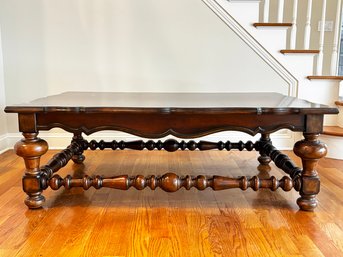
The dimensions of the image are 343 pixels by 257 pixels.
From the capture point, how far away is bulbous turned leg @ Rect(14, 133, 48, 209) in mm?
1349

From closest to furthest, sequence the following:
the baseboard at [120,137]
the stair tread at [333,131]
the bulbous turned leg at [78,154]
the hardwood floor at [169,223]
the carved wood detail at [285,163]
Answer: the hardwood floor at [169,223]
the carved wood detail at [285,163]
the bulbous turned leg at [78,154]
the stair tread at [333,131]
the baseboard at [120,137]

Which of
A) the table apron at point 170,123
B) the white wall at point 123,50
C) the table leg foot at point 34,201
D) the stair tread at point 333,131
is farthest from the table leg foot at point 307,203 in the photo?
the white wall at point 123,50

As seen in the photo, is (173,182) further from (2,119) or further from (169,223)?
(2,119)

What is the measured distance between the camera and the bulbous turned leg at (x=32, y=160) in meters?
1.35

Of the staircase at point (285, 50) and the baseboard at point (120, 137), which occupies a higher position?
the staircase at point (285, 50)

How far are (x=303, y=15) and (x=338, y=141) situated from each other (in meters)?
1.68

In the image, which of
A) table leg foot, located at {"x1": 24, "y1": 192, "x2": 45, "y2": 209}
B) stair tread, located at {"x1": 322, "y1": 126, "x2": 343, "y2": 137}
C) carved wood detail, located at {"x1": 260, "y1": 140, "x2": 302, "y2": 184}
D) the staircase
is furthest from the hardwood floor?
the staircase

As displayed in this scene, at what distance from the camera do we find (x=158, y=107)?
131 cm

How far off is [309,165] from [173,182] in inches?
22.2

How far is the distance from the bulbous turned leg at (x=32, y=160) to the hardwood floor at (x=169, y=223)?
0.23 ft

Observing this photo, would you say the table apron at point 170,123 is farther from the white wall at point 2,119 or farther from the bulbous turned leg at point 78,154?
the white wall at point 2,119

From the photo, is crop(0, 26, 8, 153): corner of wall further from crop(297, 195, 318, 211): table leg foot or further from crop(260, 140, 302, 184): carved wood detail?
crop(297, 195, 318, 211): table leg foot

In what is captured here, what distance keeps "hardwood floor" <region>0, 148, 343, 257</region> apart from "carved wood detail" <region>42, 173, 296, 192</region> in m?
0.11

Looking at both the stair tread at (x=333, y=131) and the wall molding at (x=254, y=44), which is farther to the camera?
the wall molding at (x=254, y=44)
